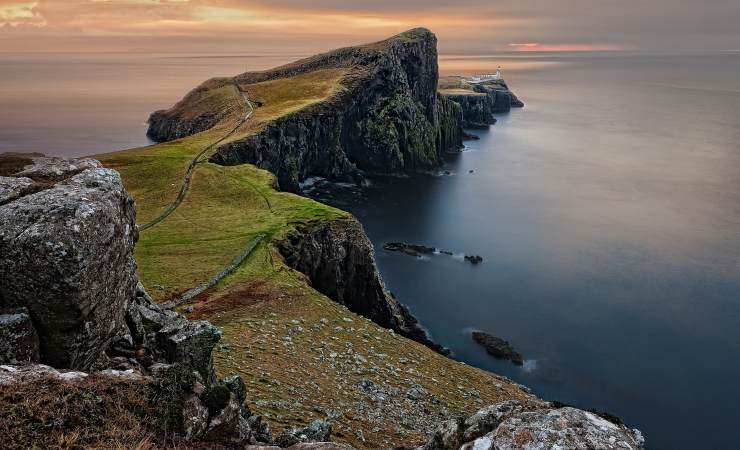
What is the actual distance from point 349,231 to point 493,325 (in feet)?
79.1

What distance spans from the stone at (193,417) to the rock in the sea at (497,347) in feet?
174

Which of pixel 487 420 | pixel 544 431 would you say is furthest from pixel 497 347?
pixel 544 431

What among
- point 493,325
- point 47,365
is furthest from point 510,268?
point 47,365

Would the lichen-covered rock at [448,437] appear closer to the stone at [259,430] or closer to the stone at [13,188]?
the stone at [259,430]

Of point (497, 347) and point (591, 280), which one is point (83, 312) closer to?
point (497, 347)

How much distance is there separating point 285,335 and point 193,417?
82.1 ft

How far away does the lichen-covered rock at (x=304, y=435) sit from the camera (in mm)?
18991

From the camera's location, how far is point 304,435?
20625mm

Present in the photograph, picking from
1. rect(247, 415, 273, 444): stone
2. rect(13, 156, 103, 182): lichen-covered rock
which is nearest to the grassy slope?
rect(247, 415, 273, 444): stone

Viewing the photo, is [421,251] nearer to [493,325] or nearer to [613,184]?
[493,325]

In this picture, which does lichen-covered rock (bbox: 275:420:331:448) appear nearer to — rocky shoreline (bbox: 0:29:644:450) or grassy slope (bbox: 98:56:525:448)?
rocky shoreline (bbox: 0:29:644:450)

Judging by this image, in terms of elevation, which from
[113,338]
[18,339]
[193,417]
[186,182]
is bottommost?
[186,182]

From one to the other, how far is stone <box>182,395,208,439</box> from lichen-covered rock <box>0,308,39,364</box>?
5462 mm

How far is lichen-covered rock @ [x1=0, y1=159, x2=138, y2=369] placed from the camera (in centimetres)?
1672
